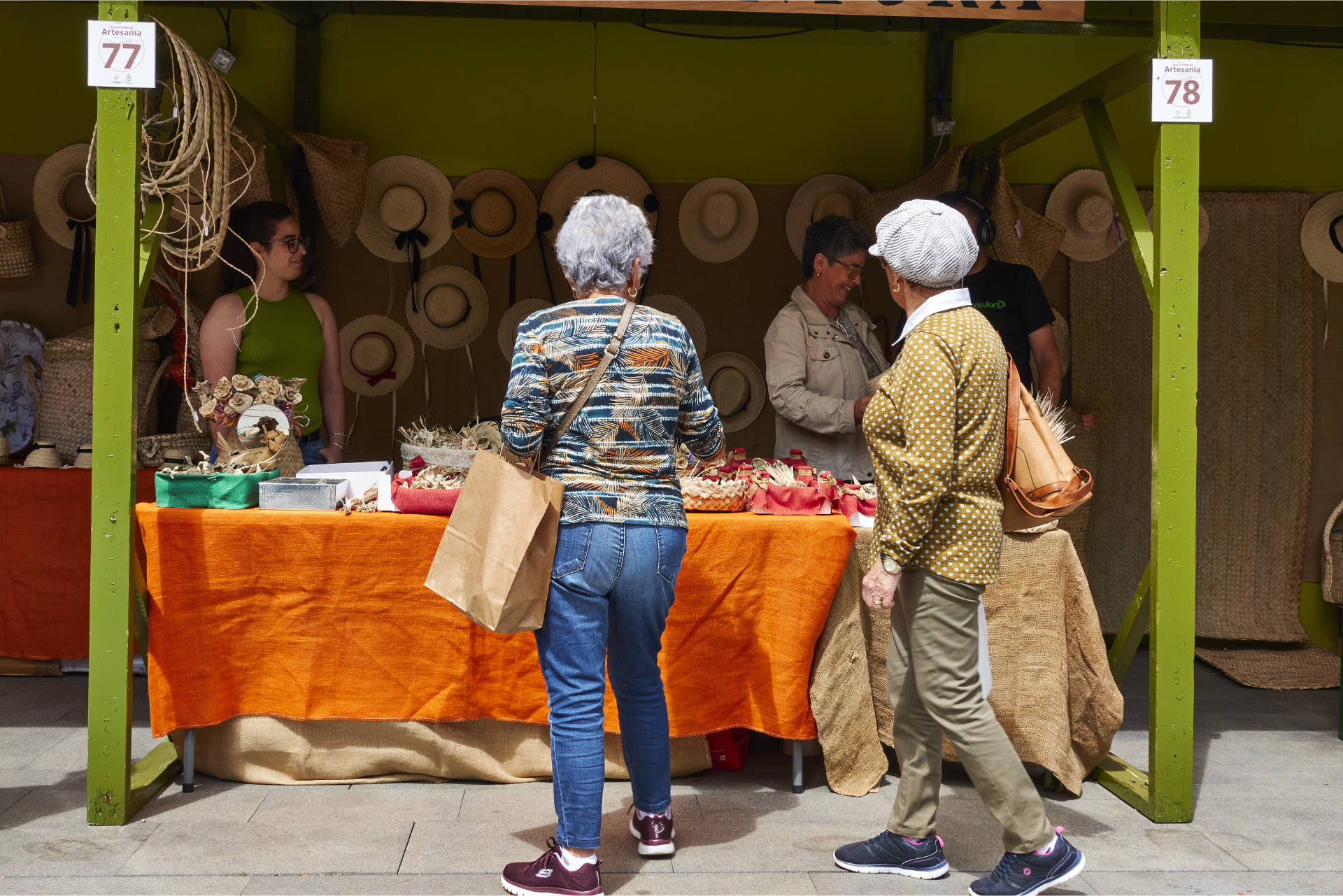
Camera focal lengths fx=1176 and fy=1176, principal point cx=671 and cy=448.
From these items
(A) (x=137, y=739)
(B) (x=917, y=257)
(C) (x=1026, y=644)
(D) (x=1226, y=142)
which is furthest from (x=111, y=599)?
(D) (x=1226, y=142)

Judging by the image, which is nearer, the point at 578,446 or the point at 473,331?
the point at 578,446

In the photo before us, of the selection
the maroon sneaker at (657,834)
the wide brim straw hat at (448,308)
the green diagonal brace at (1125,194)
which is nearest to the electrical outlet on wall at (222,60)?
the wide brim straw hat at (448,308)

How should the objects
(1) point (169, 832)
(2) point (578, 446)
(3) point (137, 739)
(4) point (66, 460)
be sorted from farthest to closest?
1. (4) point (66, 460)
2. (3) point (137, 739)
3. (1) point (169, 832)
4. (2) point (578, 446)

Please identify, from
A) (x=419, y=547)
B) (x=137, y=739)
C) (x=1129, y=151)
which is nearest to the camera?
(x=419, y=547)

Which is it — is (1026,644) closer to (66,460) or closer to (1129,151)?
(1129,151)

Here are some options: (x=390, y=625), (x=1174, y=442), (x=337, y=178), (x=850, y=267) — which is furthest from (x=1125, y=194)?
(x=337, y=178)

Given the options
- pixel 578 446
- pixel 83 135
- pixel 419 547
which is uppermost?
pixel 83 135

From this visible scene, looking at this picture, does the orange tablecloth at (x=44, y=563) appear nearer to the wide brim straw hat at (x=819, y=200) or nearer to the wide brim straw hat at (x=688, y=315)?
the wide brim straw hat at (x=688, y=315)

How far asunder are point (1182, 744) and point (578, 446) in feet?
Result: 7.17

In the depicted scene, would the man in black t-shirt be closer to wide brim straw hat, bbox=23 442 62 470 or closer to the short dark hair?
the short dark hair

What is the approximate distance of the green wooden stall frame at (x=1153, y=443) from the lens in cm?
342

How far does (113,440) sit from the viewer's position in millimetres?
3428

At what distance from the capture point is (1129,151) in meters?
5.91

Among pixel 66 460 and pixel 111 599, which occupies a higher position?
pixel 66 460
